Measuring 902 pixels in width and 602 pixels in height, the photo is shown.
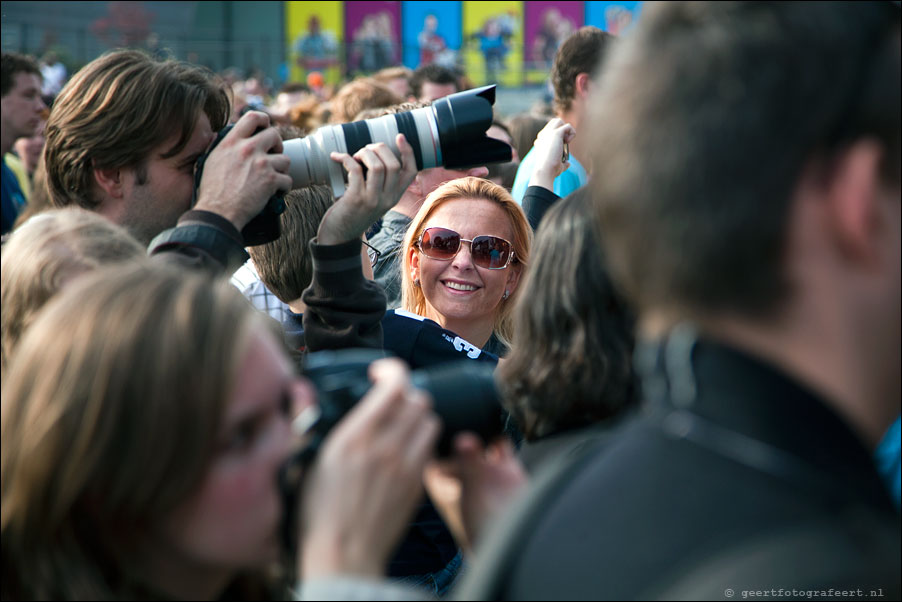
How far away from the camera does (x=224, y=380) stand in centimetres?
111

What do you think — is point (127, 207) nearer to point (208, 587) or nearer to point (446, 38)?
point (208, 587)

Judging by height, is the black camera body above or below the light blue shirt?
above

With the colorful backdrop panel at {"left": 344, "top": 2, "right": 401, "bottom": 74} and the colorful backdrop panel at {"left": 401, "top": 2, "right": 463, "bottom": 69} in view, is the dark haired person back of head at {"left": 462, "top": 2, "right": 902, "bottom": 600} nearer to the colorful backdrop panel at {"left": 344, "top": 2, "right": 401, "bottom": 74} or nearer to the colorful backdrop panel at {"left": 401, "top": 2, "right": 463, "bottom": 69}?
the colorful backdrop panel at {"left": 401, "top": 2, "right": 463, "bottom": 69}

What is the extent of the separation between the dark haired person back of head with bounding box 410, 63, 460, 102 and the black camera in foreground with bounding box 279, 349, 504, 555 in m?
6.18

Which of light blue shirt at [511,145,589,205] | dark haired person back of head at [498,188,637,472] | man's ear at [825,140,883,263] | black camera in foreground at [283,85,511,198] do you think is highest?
man's ear at [825,140,883,263]

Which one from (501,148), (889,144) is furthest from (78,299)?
(501,148)

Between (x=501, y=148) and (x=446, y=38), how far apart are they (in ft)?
79.1

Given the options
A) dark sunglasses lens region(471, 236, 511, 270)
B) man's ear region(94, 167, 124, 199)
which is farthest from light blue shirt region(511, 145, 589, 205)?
man's ear region(94, 167, 124, 199)

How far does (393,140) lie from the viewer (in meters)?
2.57

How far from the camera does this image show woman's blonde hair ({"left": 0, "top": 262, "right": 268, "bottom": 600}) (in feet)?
3.57

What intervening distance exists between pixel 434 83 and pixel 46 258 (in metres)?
5.96

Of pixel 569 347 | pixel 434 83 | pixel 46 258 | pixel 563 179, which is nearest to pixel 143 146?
pixel 46 258

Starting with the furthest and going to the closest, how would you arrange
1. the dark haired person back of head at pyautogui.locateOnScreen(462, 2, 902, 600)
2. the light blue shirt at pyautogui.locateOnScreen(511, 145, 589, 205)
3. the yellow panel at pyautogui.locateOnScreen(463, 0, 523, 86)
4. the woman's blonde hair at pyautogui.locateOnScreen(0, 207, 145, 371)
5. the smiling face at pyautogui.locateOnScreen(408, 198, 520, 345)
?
the yellow panel at pyautogui.locateOnScreen(463, 0, 523, 86)
the light blue shirt at pyautogui.locateOnScreen(511, 145, 589, 205)
the smiling face at pyautogui.locateOnScreen(408, 198, 520, 345)
the woman's blonde hair at pyautogui.locateOnScreen(0, 207, 145, 371)
the dark haired person back of head at pyautogui.locateOnScreen(462, 2, 902, 600)

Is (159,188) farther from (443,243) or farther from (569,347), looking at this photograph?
(569,347)
